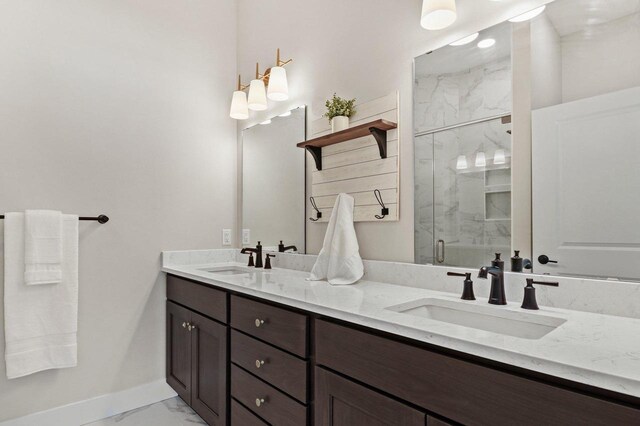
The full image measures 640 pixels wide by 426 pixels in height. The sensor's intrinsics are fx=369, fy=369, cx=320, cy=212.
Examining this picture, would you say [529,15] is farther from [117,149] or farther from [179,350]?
[179,350]

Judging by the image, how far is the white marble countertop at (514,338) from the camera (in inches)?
27.1

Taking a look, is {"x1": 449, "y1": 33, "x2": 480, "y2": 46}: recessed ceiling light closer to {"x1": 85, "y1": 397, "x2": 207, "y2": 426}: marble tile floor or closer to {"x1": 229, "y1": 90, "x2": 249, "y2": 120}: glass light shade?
{"x1": 229, "y1": 90, "x2": 249, "y2": 120}: glass light shade

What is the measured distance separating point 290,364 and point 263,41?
2184 millimetres

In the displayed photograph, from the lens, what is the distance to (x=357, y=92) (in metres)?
1.96

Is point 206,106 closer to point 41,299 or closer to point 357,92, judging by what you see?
point 357,92

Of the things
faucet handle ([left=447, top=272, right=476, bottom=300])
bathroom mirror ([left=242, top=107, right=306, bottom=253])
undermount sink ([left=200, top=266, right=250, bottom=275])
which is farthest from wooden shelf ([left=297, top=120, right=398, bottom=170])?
undermount sink ([left=200, top=266, right=250, bottom=275])

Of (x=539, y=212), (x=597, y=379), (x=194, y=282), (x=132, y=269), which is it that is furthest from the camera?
(x=132, y=269)

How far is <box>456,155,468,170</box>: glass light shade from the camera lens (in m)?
1.49

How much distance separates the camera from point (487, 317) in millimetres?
1214

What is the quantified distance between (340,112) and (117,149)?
1.42m

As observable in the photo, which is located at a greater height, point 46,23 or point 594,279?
point 46,23

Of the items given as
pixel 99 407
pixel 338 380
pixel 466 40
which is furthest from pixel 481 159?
pixel 99 407

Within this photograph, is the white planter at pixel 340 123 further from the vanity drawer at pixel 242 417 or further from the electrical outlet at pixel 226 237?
the vanity drawer at pixel 242 417

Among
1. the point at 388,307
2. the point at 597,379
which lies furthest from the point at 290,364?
the point at 597,379
